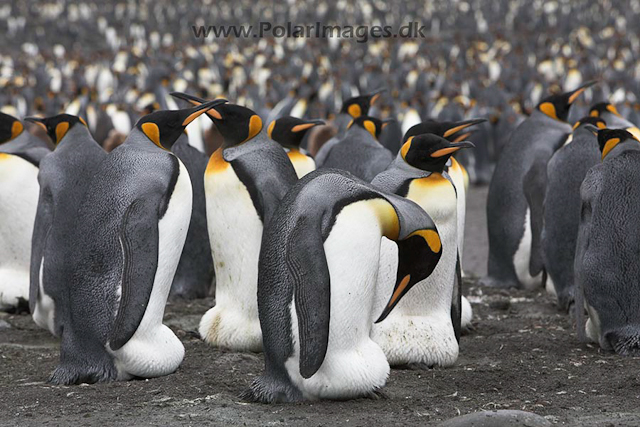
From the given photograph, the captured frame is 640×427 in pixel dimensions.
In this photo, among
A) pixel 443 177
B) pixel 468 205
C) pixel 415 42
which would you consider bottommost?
pixel 468 205

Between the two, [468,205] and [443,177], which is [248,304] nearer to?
[443,177]

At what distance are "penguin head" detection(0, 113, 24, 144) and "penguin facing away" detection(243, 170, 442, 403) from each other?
3071 millimetres

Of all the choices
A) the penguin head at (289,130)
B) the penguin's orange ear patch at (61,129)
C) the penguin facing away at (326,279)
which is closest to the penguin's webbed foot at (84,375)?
the penguin facing away at (326,279)

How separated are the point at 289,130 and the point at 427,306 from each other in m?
1.82

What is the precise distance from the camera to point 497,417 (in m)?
3.70

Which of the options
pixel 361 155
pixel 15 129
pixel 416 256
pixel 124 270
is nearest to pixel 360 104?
pixel 361 155

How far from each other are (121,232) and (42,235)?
4.09ft

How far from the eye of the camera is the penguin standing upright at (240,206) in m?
5.26

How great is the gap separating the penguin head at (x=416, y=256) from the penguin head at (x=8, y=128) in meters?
3.38

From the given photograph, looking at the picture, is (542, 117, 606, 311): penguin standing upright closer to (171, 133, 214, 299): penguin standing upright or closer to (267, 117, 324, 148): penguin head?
(267, 117, 324, 148): penguin head

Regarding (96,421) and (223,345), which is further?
(223,345)

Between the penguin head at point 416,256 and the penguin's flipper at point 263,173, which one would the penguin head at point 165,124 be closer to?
the penguin's flipper at point 263,173

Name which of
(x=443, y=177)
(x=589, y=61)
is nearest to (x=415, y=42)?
(x=589, y=61)

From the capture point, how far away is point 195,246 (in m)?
6.95
